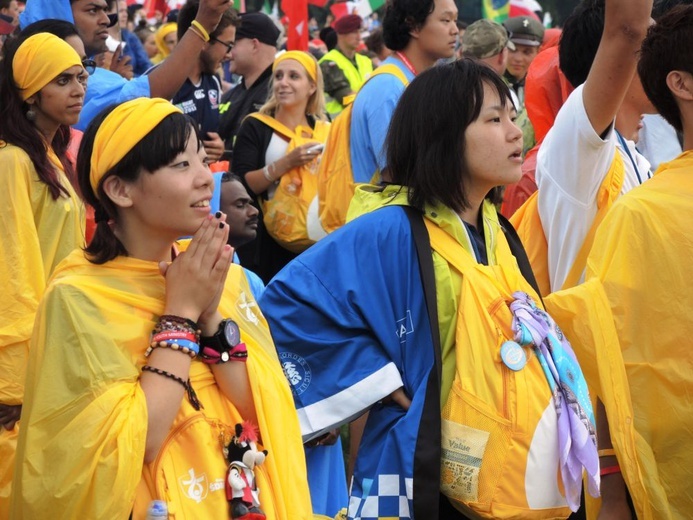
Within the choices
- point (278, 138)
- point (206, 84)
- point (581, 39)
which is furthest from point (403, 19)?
point (581, 39)

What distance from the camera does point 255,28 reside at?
9.20m

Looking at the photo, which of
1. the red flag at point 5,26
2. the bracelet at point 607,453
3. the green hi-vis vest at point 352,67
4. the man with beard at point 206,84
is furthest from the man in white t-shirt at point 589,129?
the green hi-vis vest at point 352,67

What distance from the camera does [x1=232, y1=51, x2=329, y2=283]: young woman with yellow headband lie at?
749 centimetres

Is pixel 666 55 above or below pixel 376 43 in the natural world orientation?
above

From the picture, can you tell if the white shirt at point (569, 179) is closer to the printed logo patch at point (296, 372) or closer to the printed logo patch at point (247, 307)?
the printed logo patch at point (296, 372)

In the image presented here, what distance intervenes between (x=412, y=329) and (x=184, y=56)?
107 inches

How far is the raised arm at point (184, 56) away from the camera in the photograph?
5383 millimetres

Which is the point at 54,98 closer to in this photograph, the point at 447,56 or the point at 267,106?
the point at 447,56

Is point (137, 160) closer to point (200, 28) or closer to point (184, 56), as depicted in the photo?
point (200, 28)

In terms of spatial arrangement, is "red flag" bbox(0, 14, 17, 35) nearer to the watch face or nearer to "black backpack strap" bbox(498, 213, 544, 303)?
"black backpack strap" bbox(498, 213, 544, 303)

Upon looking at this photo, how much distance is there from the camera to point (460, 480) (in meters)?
3.26

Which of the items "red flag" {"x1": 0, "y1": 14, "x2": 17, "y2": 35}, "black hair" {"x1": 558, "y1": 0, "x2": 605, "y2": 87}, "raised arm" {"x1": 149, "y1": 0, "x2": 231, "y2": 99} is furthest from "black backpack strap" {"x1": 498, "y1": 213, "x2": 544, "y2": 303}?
"red flag" {"x1": 0, "y1": 14, "x2": 17, "y2": 35}

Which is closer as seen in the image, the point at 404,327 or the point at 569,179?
the point at 404,327

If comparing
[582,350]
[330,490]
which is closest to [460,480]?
[582,350]
